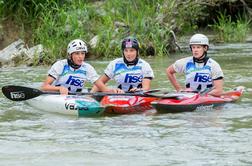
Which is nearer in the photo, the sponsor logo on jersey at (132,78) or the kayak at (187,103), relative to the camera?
the kayak at (187,103)

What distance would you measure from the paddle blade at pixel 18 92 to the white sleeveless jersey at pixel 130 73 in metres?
1.24

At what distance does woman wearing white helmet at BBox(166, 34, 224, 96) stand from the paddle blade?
7.27 ft

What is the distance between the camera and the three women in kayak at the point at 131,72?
10.4 meters

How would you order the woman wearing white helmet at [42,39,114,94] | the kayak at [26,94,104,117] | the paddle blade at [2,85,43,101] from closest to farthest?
the kayak at [26,94,104,117] → the paddle blade at [2,85,43,101] → the woman wearing white helmet at [42,39,114,94]

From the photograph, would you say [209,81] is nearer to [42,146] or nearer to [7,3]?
[42,146]

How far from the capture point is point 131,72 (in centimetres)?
1043

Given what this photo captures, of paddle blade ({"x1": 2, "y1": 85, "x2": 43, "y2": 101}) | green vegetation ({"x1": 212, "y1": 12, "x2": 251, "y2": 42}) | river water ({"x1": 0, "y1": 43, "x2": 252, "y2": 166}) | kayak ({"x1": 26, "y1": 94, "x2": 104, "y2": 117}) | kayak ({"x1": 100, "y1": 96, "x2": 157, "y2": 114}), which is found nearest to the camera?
river water ({"x1": 0, "y1": 43, "x2": 252, "y2": 166})

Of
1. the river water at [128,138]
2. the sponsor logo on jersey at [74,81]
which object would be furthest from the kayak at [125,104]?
the sponsor logo on jersey at [74,81]

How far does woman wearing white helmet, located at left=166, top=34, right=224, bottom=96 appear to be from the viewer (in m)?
10.3

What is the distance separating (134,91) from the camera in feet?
32.9

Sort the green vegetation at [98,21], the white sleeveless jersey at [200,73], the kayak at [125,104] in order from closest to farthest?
the kayak at [125,104]
the white sleeveless jersey at [200,73]
the green vegetation at [98,21]

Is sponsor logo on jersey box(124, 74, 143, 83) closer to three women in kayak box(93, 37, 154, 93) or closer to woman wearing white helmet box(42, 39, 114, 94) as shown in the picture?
three women in kayak box(93, 37, 154, 93)

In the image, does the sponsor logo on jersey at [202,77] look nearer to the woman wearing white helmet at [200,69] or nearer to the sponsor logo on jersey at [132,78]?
the woman wearing white helmet at [200,69]

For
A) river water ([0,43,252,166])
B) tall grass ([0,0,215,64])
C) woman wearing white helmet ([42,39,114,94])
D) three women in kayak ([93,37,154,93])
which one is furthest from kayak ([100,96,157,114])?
tall grass ([0,0,215,64])
